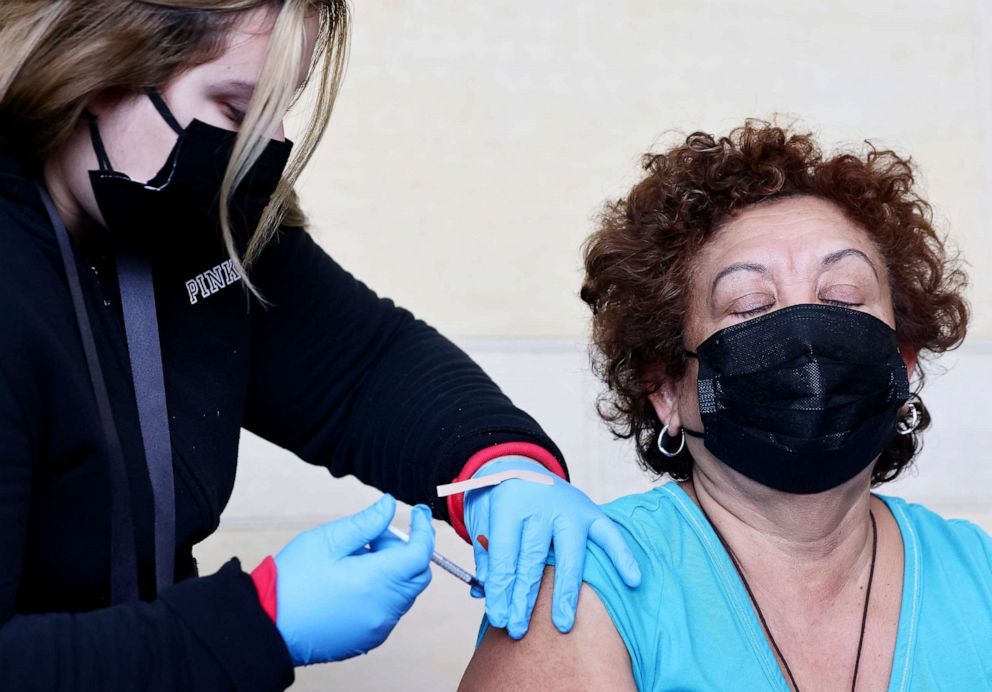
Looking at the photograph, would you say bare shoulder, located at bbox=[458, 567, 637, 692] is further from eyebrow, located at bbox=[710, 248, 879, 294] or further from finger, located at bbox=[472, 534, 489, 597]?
eyebrow, located at bbox=[710, 248, 879, 294]

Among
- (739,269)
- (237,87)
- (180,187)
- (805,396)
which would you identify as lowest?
(805,396)

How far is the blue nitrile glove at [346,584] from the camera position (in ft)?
4.06

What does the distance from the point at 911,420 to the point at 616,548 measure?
2.03ft

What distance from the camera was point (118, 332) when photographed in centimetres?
144

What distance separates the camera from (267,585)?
1.25 meters

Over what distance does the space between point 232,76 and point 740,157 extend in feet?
2.67

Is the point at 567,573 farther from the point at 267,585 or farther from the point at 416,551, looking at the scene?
the point at 267,585

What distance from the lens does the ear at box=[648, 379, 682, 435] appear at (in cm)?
176

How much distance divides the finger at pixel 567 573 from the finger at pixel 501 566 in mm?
58

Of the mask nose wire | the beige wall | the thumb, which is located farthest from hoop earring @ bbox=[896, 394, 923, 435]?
the beige wall

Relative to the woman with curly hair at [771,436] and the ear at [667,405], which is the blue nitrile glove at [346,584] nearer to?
the woman with curly hair at [771,436]

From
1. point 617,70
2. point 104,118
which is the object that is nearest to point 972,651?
point 104,118

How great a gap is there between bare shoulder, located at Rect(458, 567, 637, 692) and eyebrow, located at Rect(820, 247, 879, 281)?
0.59m

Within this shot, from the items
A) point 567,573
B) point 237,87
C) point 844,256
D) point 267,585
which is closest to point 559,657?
point 567,573
